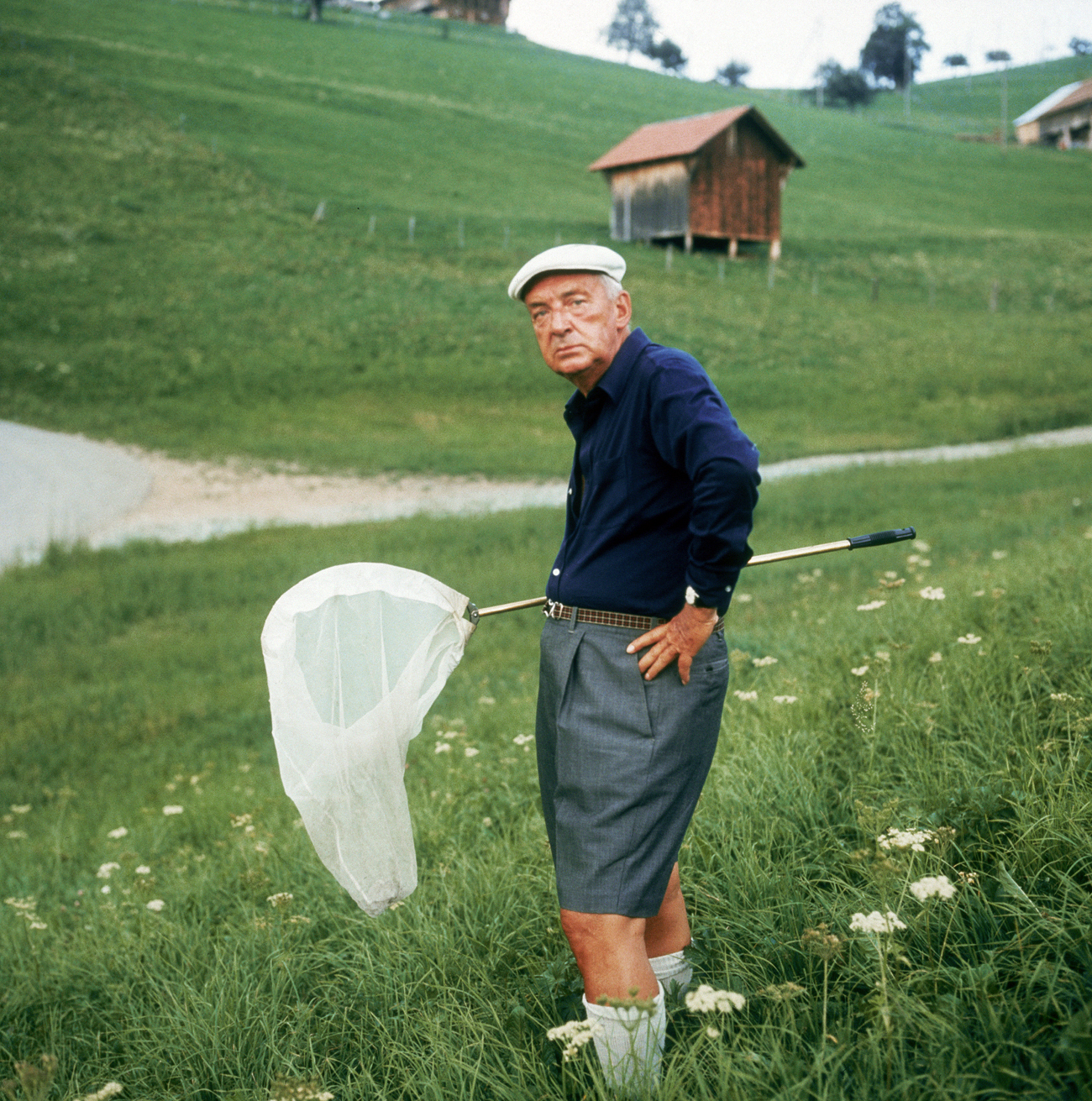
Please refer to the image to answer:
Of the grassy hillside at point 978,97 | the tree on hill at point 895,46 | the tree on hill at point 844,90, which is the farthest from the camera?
the tree on hill at point 895,46

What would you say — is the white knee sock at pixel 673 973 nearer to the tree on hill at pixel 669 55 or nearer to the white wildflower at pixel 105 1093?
the white wildflower at pixel 105 1093

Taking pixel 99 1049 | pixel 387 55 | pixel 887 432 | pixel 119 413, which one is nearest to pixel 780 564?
pixel 99 1049

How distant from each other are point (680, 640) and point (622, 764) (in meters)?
0.31

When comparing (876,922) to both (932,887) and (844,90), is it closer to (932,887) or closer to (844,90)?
(932,887)

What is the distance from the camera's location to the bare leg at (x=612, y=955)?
6.93ft

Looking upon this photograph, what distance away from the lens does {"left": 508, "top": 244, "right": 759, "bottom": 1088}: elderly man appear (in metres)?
2.08

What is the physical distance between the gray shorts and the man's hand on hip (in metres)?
0.05

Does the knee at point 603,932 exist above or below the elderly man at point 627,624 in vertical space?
below

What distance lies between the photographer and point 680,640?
2.14 m

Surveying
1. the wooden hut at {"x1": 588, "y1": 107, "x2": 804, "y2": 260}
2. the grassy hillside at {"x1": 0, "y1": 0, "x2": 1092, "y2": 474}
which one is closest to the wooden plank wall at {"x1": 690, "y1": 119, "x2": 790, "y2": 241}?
the wooden hut at {"x1": 588, "y1": 107, "x2": 804, "y2": 260}

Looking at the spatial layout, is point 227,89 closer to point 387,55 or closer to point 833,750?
point 387,55

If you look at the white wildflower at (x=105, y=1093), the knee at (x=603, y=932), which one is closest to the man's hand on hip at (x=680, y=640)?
the knee at (x=603, y=932)

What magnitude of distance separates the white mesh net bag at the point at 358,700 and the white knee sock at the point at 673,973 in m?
0.66

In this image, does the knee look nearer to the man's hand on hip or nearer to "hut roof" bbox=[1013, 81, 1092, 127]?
the man's hand on hip
